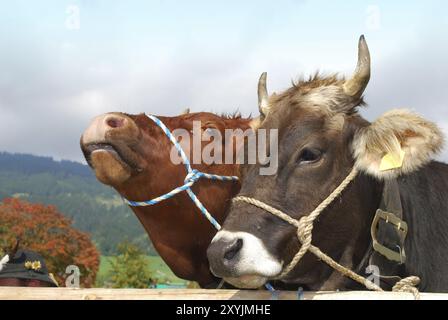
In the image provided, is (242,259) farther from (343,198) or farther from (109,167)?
(109,167)

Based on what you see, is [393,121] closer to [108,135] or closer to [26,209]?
[108,135]

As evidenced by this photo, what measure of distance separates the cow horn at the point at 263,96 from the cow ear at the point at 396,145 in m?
0.88

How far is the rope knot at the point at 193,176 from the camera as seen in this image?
208 inches

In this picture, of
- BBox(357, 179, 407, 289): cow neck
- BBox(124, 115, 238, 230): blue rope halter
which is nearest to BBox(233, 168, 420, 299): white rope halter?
BBox(357, 179, 407, 289): cow neck

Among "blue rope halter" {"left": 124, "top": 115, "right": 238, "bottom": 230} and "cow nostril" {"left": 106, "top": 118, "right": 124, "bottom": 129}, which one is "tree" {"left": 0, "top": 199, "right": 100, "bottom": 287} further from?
"cow nostril" {"left": 106, "top": 118, "right": 124, "bottom": 129}

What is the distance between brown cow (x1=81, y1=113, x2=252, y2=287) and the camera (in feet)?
16.3

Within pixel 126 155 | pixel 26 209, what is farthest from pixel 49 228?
pixel 126 155

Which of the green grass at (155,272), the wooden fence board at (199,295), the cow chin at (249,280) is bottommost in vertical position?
the green grass at (155,272)

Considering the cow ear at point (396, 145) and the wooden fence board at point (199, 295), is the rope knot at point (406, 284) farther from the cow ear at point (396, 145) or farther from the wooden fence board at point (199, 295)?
the cow ear at point (396, 145)

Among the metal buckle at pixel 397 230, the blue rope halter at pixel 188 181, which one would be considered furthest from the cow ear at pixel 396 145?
the blue rope halter at pixel 188 181

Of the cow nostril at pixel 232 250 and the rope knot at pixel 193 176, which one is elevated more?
the rope knot at pixel 193 176
